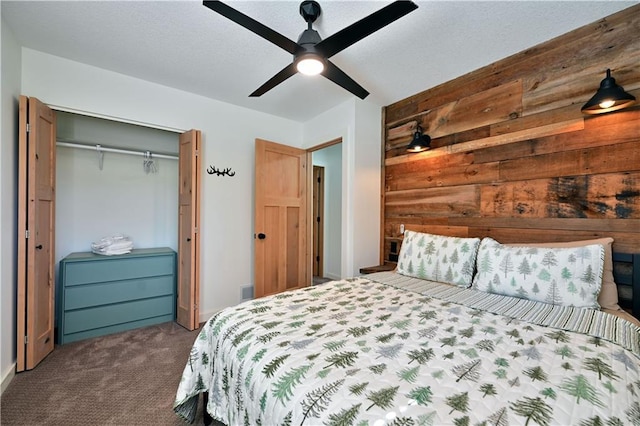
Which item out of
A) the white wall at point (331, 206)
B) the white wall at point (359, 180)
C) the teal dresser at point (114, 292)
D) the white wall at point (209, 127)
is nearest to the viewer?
the white wall at point (209, 127)

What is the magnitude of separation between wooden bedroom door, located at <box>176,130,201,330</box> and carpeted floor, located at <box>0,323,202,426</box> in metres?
0.33

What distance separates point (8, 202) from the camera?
1953 millimetres

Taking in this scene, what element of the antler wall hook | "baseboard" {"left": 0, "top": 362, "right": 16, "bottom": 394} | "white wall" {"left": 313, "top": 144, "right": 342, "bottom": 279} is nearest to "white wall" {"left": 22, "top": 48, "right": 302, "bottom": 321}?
the antler wall hook

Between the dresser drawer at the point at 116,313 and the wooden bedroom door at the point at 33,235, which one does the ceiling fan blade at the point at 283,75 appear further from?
the dresser drawer at the point at 116,313

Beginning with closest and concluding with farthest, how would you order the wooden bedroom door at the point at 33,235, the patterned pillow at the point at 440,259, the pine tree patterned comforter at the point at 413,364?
the pine tree patterned comforter at the point at 413,364 → the wooden bedroom door at the point at 33,235 → the patterned pillow at the point at 440,259

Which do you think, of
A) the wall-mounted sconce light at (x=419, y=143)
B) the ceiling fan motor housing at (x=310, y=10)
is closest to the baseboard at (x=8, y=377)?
the ceiling fan motor housing at (x=310, y=10)

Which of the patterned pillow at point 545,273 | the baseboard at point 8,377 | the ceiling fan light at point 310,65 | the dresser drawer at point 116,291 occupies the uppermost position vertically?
the ceiling fan light at point 310,65

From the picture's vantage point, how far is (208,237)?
3.22 meters

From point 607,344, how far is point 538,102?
1809 mm

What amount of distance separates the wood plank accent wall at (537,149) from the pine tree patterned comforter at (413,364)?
80 cm

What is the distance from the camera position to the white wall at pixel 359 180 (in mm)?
3098

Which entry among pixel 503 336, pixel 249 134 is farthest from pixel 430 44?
pixel 249 134

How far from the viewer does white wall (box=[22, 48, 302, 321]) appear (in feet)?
8.00

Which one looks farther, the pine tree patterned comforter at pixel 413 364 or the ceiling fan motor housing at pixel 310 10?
the ceiling fan motor housing at pixel 310 10
